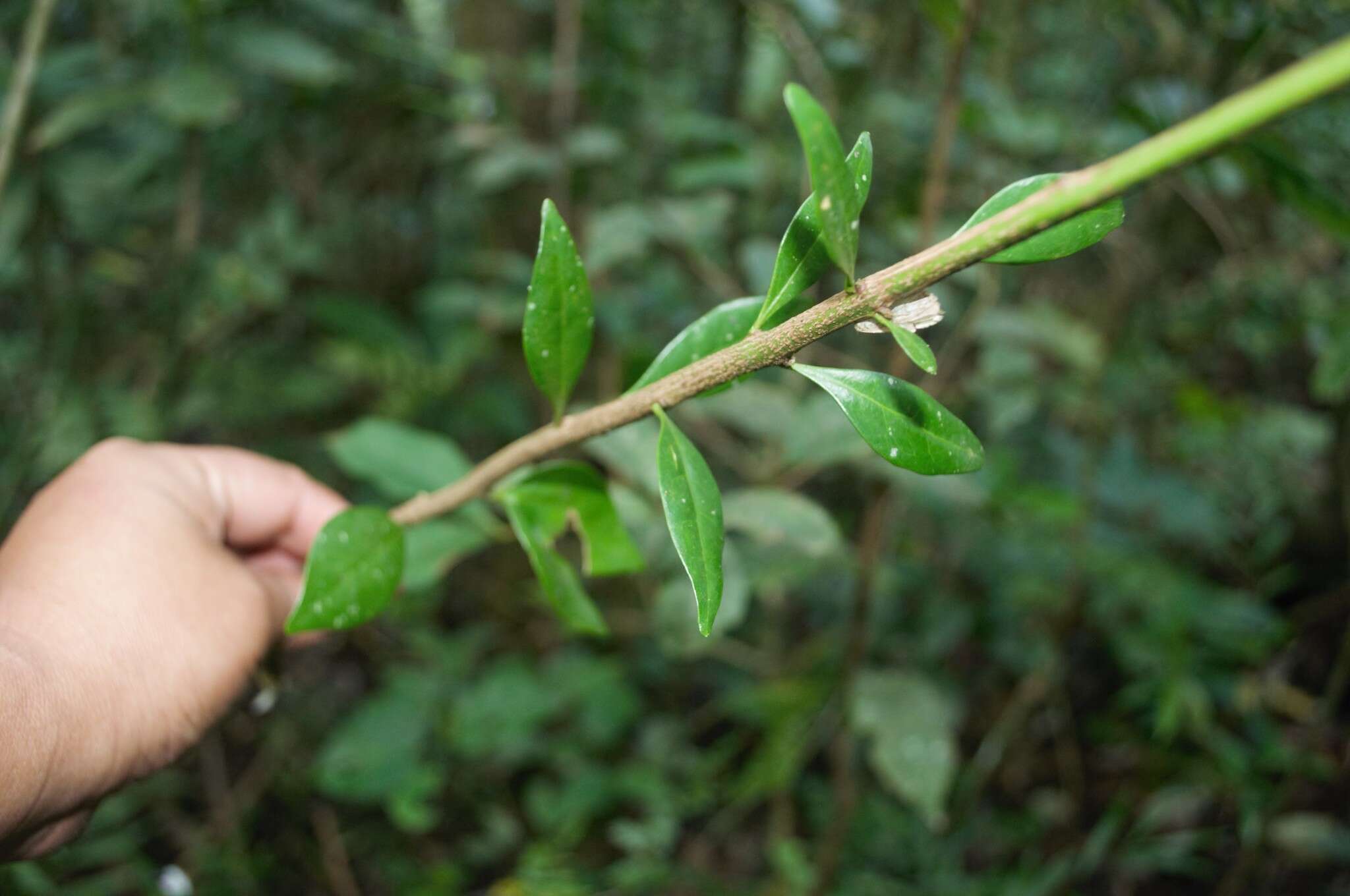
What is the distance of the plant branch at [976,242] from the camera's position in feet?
1.03

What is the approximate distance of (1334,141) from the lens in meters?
1.32

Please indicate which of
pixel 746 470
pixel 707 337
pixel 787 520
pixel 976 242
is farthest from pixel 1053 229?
pixel 746 470

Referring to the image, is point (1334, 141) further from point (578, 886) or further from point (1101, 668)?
point (578, 886)

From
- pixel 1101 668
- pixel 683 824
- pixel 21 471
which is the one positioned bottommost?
pixel 683 824

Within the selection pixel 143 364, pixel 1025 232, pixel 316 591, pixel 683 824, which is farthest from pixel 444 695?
pixel 1025 232

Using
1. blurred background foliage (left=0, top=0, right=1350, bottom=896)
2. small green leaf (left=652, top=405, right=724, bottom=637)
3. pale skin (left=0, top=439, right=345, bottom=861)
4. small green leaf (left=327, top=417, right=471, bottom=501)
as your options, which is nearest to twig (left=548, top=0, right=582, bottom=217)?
blurred background foliage (left=0, top=0, right=1350, bottom=896)

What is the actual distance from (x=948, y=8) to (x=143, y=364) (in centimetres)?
234

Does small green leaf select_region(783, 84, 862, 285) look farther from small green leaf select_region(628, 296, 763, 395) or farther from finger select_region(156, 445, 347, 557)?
finger select_region(156, 445, 347, 557)

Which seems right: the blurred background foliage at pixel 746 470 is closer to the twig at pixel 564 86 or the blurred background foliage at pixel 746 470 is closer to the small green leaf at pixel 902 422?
the twig at pixel 564 86

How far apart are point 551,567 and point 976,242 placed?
44cm

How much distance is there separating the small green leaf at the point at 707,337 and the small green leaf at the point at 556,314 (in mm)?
55

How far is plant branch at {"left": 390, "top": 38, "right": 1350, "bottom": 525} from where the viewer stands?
1.03 feet

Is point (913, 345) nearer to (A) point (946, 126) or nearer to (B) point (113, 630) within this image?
(B) point (113, 630)

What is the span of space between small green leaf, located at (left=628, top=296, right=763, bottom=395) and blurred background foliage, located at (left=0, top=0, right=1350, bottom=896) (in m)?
0.58
